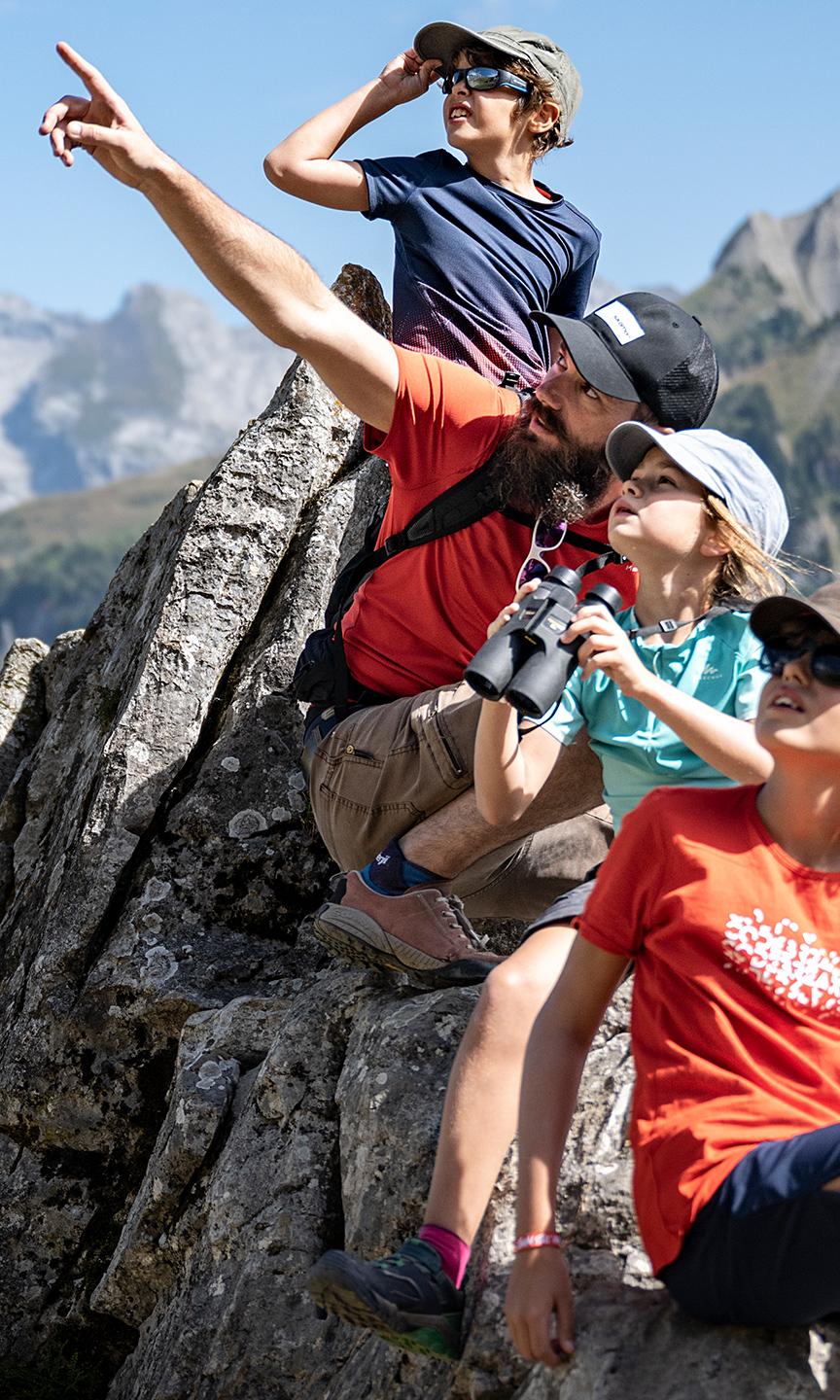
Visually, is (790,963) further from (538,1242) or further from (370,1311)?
(370,1311)

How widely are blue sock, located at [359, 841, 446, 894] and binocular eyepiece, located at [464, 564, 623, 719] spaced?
1.65 meters

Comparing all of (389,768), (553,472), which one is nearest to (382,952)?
(389,768)

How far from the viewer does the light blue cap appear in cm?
523

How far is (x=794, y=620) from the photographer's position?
3.98 metres

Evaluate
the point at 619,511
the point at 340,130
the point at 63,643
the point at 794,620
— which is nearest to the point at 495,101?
the point at 340,130

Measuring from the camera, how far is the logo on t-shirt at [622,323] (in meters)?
6.16

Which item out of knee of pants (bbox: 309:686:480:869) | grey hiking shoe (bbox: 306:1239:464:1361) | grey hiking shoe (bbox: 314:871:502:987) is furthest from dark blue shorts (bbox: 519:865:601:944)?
knee of pants (bbox: 309:686:480:869)

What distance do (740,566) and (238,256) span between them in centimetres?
229

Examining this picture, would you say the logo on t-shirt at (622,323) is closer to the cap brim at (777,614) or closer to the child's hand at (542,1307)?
the cap brim at (777,614)

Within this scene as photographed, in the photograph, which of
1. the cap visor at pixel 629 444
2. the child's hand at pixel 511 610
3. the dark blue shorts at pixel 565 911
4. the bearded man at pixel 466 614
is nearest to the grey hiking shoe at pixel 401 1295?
the dark blue shorts at pixel 565 911

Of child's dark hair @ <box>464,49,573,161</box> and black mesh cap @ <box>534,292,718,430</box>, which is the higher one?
child's dark hair @ <box>464,49,573,161</box>

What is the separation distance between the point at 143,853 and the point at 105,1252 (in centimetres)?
208

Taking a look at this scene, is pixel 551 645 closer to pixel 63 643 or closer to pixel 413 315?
pixel 413 315

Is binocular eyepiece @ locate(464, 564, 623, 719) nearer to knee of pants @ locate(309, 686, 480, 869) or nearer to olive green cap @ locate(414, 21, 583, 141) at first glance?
knee of pants @ locate(309, 686, 480, 869)
